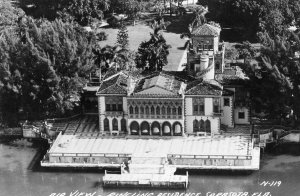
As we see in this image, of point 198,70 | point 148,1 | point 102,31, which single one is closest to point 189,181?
point 198,70

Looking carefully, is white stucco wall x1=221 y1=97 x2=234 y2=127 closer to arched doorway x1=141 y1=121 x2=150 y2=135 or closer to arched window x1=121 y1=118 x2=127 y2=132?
arched doorway x1=141 y1=121 x2=150 y2=135

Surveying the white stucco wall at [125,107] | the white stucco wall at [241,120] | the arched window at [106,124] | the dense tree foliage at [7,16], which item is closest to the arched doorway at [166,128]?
the white stucco wall at [125,107]

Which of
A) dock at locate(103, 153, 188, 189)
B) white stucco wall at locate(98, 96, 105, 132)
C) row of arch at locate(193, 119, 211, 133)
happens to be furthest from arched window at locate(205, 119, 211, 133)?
white stucco wall at locate(98, 96, 105, 132)

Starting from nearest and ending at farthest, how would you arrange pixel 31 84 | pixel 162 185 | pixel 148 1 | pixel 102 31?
pixel 162 185, pixel 31 84, pixel 102 31, pixel 148 1

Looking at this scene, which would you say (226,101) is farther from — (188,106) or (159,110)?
(159,110)

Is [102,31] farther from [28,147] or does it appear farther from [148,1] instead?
[28,147]

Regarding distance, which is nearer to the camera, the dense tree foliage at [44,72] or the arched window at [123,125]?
the arched window at [123,125]

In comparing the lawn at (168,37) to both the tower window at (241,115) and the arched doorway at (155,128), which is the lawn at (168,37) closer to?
the tower window at (241,115)
